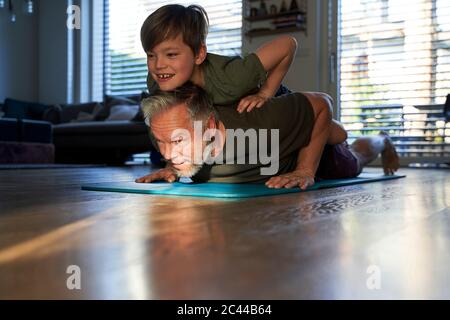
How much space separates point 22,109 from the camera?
254 inches

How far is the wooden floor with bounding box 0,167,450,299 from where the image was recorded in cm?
47

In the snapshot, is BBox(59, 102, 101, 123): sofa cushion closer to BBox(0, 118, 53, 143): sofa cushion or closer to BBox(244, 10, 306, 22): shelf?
BBox(0, 118, 53, 143): sofa cushion

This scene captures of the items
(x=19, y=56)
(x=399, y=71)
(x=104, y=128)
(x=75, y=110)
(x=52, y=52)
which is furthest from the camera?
(x=52, y=52)

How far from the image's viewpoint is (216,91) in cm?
151

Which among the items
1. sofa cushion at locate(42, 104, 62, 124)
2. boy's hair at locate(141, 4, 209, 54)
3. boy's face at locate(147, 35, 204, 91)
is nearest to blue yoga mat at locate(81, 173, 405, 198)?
boy's face at locate(147, 35, 204, 91)

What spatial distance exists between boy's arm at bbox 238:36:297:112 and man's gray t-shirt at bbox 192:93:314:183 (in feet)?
0.09

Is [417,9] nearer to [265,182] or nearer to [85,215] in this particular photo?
[265,182]

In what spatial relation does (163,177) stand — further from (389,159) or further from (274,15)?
(274,15)

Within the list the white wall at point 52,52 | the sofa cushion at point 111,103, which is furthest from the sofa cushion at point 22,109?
the sofa cushion at point 111,103

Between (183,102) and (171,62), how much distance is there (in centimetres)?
12

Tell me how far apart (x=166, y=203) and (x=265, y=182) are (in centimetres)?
57

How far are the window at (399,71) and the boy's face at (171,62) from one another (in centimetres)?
382

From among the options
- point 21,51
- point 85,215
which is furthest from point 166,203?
point 21,51

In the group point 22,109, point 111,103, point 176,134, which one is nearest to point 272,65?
point 176,134
